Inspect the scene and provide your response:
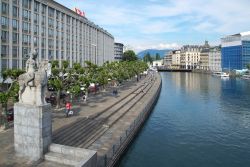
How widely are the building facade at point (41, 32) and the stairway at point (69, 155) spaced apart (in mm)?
23873

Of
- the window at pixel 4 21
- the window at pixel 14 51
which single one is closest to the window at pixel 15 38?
the window at pixel 14 51

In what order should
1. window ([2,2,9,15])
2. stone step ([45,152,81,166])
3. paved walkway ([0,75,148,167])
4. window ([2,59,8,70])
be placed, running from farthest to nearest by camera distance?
window ([2,59,8,70]), window ([2,2,9,15]), paved walkway ([0,75,148,167]), stone step ([45,152,81,166])

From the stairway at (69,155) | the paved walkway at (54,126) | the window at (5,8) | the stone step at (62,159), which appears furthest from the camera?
the window at (5,8)

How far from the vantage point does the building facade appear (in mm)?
72000

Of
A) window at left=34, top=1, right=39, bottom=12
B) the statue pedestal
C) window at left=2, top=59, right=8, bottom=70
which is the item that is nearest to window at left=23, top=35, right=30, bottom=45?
window at left=34, top=1, right=39, bottom=12

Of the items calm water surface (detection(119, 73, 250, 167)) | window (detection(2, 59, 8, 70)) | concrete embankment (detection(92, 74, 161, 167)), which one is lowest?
calm water surface (detection(119, 73, 250, 167))

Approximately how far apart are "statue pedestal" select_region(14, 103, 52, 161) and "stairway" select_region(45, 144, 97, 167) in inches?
28.4

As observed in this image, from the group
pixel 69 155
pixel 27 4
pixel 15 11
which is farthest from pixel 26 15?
pixel 69 155

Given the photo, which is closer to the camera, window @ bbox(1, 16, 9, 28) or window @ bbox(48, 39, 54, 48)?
window @ bbox(1, 16, 9, 28)

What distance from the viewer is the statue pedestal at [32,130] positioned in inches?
1032

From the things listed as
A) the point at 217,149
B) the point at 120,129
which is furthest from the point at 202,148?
the point at 120,129

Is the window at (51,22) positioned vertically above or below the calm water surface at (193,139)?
above

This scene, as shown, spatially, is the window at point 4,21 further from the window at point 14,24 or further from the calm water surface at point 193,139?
the calm water surface at point 193,139

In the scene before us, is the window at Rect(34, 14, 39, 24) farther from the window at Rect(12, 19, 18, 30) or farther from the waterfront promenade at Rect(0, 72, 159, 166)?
the waterfront promenade at Rect(0, 72, 159, 166)
